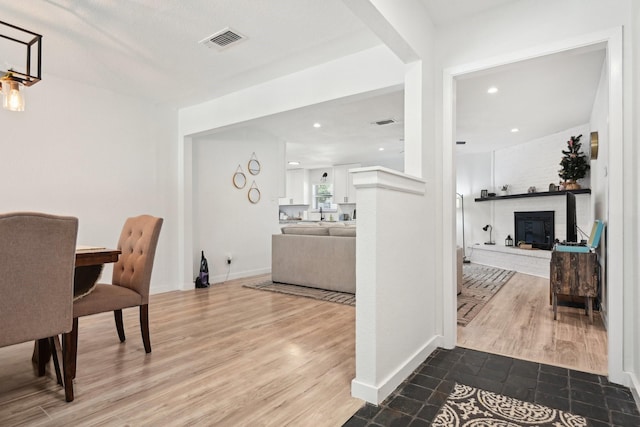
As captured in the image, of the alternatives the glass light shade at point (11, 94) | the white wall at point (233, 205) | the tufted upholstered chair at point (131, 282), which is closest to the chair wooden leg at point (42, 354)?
the tufted upholstered chair at point (131, 282)

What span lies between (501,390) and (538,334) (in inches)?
49.3

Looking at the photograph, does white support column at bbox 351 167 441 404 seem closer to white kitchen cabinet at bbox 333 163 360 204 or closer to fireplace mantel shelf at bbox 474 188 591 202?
fireplace mantel shelf at bbox 474 188 591 202

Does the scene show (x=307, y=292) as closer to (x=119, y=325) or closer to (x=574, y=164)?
(x=119, y=325)

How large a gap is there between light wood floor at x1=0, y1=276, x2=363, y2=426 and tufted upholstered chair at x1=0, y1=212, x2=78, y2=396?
Result: 467mm

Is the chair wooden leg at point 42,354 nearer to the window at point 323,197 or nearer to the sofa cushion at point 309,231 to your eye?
the sofa cushion at point 309,231

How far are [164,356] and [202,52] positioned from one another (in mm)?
2548

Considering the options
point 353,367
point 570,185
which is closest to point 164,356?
point 353,367

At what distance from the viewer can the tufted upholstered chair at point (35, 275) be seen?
152 centimetres

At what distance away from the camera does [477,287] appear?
492 cm

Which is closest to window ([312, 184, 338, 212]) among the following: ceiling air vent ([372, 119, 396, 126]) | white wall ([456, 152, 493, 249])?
white wall ([456, 152, 493, 249])

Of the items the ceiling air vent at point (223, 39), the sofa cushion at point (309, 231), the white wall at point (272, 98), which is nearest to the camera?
the ceiling air vent at point (223, 39)

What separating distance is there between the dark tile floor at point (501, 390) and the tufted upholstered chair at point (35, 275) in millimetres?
1504

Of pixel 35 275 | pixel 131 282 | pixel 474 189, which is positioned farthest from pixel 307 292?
pixel 474 189

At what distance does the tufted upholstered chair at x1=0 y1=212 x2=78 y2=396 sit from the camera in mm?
1518
